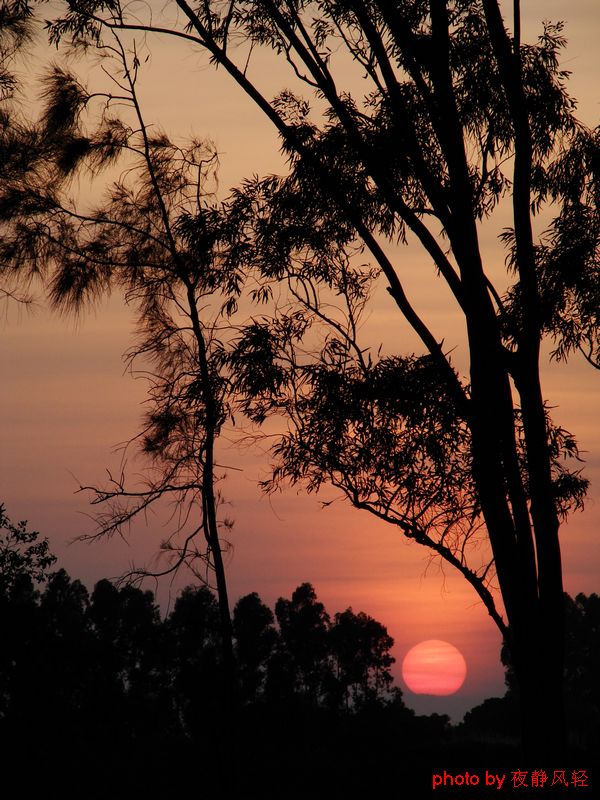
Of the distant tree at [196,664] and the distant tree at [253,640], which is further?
the distant tree at [253,640]

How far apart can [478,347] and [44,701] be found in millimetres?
14974

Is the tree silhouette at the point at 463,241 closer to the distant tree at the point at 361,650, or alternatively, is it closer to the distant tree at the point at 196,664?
the distant tree at the point at 196,664

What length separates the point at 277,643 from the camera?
78.1 m

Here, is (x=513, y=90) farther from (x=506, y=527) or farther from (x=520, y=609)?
(x=520, y=609)

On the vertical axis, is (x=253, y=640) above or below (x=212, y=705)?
above

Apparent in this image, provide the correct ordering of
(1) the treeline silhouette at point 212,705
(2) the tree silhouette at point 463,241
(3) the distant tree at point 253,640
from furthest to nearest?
(3) the distant tree at point 253,640, (1) the treeline silhouette at point 212,705, (2) the tree silhouette at point 463,241

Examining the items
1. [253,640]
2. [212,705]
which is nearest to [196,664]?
[212,705]

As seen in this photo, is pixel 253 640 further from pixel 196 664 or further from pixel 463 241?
pixel 463 241

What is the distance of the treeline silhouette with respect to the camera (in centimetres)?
2030

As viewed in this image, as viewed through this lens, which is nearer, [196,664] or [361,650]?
[196,664]

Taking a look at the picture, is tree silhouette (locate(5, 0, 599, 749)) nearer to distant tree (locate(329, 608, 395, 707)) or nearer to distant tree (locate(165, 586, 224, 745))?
distant tree (locate(165, 586, 224, 745))

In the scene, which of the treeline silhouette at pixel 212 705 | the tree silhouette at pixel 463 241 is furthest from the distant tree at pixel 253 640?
the tree silhouette at pixel 463 241

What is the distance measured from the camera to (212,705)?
1762 inches

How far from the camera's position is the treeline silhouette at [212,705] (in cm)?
2030
